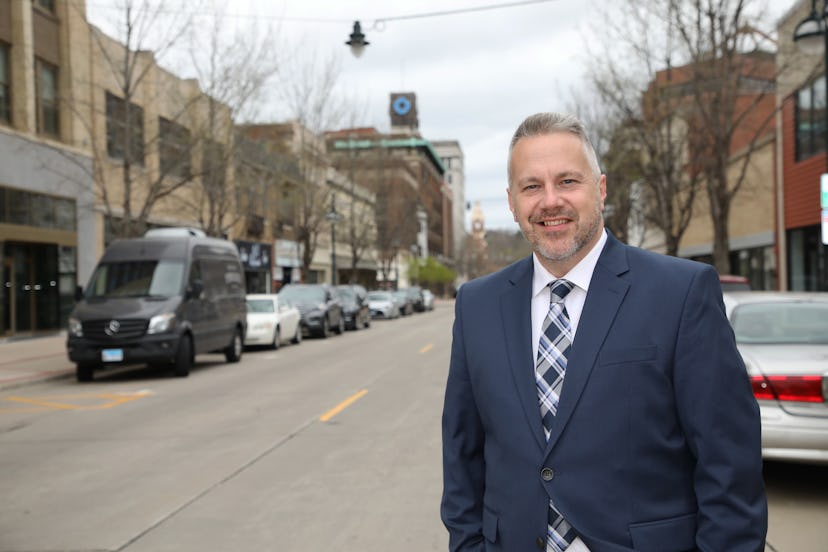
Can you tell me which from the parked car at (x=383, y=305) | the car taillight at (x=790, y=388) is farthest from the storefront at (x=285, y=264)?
the car taillight at (x=790, y=388)

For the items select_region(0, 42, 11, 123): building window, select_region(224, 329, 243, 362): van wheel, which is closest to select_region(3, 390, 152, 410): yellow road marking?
select_region(224, 329, 243, 362): van wheel

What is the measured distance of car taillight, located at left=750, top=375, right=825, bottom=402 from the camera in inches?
228

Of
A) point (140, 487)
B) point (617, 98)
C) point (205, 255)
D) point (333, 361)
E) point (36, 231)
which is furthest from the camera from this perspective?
point (617, 98)

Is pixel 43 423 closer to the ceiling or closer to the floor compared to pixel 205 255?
closer to the floor

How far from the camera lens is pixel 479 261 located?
14500 cm

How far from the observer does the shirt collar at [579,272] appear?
226cm

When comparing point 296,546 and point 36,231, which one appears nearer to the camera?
point 296,546

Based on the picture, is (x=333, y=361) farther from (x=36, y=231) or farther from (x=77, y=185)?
(x=77, y=185)

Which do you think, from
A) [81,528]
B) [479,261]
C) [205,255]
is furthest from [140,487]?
[479,261]

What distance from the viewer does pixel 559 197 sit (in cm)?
222

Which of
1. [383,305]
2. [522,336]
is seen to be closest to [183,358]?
[522,336]

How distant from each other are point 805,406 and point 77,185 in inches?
960

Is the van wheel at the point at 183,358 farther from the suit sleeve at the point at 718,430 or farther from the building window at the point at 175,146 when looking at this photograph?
the suit sleeve at the point at 718,430

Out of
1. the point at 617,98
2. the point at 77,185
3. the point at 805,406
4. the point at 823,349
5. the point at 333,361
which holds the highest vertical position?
the point at 617,98
